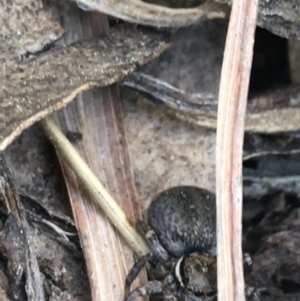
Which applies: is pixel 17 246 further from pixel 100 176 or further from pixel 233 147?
pixel 233 147

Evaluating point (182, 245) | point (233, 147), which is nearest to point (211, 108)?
A: point (233, 147)

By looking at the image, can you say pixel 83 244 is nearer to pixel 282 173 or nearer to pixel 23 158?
pixel 23 158

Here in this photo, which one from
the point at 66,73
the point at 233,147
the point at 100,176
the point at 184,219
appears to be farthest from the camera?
the point at 184,219

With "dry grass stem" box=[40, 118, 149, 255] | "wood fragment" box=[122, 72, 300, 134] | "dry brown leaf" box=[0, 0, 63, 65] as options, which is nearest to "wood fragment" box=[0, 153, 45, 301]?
"dry grass stem" box=[40, 118, 149, 255]

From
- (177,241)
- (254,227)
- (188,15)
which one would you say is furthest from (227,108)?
(177,241)

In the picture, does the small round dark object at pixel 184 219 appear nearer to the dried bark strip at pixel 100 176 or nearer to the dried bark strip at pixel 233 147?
the dried bark strip at pixel 100 176

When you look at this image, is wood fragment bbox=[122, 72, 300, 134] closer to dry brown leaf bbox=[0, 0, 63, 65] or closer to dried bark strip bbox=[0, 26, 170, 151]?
dried bark strip bbox=[0, 26, 170, 151]
